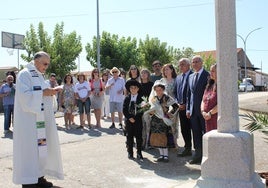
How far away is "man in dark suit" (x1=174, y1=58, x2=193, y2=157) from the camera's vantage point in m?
7.86

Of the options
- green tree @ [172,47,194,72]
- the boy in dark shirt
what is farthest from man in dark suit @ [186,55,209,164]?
green tree @ [172,47,194,72]

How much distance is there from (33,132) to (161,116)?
2.63 m

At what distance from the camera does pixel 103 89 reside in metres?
12.7

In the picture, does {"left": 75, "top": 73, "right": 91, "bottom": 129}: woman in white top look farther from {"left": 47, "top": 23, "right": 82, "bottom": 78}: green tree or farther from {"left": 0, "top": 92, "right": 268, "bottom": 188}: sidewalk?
{"left": 47, "top": 23, "right": 82, "bottom": 78}: green tree

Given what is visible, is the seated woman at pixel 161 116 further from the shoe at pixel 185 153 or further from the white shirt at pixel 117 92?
the white shirt at pixel 117 92

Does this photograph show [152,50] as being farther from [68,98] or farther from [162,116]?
[162,116]

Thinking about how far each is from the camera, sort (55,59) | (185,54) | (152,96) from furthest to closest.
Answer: (185,54) → (55,59) → (152,96)

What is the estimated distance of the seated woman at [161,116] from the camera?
24.7 feet

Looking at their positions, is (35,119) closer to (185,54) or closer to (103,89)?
(103,89)

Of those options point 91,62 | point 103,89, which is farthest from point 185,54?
point 103,89

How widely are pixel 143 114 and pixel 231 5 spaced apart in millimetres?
3549

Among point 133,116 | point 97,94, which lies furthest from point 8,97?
point 133,116

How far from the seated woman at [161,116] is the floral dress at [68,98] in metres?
5.06

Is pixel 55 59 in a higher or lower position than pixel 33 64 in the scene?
higher
